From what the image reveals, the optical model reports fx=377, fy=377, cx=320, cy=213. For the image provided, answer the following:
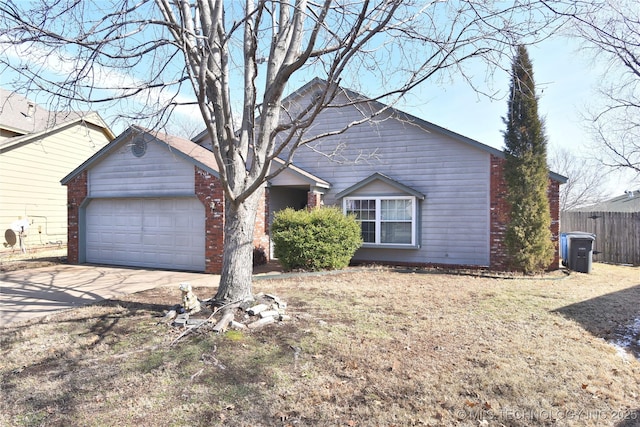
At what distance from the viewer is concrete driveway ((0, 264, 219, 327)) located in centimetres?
665

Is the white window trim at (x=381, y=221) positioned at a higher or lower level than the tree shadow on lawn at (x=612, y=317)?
higher

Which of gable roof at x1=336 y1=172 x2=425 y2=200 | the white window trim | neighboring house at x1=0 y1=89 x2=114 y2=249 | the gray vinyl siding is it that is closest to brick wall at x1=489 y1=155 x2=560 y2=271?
gable roof at x1=336 y1=172 x2=425 y2=200

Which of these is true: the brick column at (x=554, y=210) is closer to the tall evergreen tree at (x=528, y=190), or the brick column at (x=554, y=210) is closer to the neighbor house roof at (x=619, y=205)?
the tall evergreen tree at (x=528, y=190)

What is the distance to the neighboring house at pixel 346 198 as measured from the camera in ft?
35.3

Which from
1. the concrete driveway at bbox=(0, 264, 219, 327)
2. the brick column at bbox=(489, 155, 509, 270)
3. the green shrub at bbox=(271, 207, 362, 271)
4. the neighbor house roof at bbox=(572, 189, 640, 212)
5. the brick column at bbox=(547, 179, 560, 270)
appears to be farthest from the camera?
the neighbor house roof at bbox=(572, 189, 640, 212)

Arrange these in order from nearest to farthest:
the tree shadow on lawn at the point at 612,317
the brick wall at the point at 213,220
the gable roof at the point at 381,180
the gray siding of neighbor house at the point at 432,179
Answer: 1. the tree shadow on lawn at the point at 612,317
2. the brick wall at the point at 213,220
3. the gray siding of neighbor house at the point at 432,179
4. the gable roof at the point at 381,180

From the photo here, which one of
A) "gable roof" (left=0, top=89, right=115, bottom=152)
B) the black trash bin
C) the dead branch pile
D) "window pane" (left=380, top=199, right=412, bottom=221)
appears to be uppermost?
"gable roof" (left=0, top=89, right=115, bottom=152)

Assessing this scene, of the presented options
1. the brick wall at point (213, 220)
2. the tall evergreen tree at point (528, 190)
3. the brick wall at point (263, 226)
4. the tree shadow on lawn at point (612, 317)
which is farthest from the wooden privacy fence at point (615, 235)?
the brick wall at point (213, 220)

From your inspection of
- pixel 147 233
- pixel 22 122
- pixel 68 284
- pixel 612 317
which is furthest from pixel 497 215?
pixel 22 122

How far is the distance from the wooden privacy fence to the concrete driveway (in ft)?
43.2

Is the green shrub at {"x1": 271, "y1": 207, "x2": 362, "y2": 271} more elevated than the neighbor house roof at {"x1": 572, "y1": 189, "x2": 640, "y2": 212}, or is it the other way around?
the neighbor house roof at {"x1": 572, "y1": 189, "x2": 640, "y2": 212}

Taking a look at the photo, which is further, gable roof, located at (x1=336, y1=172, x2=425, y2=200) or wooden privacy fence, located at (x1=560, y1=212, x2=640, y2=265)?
wooden privacy fence, located at (x1=560, y1=212, x2=640, y2=265)

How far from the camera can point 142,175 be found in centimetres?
1151

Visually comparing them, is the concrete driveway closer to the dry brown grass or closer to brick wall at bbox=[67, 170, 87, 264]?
brick wall at bbox=[67, 170, 87, 264]
